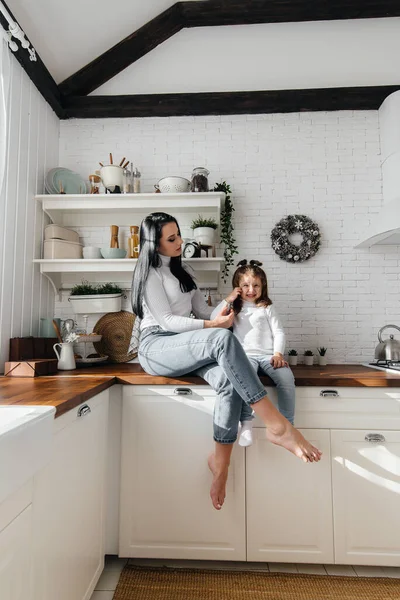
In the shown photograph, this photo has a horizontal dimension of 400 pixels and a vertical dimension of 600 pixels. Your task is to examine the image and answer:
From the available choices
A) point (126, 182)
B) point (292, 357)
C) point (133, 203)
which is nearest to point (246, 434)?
point (292, 357)

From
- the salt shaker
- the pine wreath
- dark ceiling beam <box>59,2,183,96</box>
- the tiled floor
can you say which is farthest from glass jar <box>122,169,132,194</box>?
the tiled floor

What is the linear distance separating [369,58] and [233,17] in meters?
0.97

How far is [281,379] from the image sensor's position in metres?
1.79

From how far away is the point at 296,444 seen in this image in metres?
1.67

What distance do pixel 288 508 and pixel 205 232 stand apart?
5.25 ft

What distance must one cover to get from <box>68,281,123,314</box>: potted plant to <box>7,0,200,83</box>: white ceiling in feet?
4.84

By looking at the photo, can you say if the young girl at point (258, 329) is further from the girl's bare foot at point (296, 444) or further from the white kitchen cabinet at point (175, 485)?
the white kitchen cabinet at point (175, 485)

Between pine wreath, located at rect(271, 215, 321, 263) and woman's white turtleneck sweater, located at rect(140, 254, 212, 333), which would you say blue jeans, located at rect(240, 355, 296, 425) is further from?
pine wreath, located at rect(271, 215, 321, 263)

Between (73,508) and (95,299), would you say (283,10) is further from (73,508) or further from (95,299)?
(73,508)

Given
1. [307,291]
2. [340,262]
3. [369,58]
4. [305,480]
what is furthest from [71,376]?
[369,58]

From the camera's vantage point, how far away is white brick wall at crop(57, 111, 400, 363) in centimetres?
263

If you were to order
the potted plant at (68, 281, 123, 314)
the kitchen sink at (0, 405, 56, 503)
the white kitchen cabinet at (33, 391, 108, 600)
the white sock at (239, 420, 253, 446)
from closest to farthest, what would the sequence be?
the kitchen sink at (0, 405, 56, 503) → the white kitchen cabinet at (33, 391, 108, 600) → the white sock at (239, 420, 253, 446) → the potted plant at (68, 281, 123, 314)

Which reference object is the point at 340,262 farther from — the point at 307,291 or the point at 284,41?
the point at 284,41

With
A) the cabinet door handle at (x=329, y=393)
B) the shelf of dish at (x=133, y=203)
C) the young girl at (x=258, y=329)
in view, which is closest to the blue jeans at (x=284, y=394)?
the young girl at (x=258, y=329)
